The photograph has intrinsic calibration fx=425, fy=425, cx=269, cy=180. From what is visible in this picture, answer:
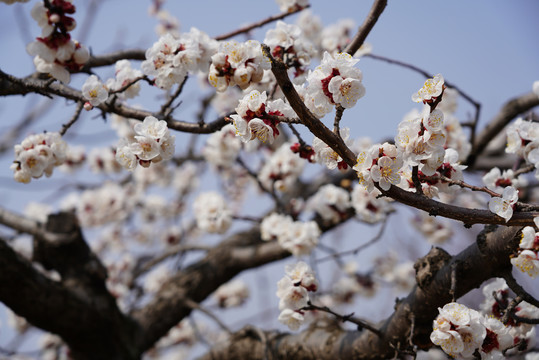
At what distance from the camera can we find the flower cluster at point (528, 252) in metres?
1.43

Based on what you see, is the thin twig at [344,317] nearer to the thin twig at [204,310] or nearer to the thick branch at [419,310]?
the thick branch at [419,310]

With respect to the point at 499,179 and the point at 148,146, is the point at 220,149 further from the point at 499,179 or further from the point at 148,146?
the point at 499,179

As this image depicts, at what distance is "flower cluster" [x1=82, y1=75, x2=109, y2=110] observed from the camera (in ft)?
5.45

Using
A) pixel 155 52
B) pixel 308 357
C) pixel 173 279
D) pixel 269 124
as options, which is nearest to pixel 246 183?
pixel 173 279

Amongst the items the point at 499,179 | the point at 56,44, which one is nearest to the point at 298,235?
the point at 499,179

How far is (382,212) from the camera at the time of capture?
3068 mm

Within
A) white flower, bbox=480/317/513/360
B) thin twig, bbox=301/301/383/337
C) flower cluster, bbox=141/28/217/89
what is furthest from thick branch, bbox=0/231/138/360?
white flower, bbox=480/317/513/360

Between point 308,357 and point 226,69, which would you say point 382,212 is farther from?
point 226,69

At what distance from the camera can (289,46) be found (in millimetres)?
1915

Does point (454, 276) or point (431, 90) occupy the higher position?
point (431, 90)

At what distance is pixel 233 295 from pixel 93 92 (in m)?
3.73

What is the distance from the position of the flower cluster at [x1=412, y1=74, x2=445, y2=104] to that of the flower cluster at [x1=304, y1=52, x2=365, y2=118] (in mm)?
170

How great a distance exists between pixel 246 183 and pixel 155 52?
474 cm

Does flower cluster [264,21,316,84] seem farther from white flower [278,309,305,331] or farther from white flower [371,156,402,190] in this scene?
white flower [278,309,305,331]
